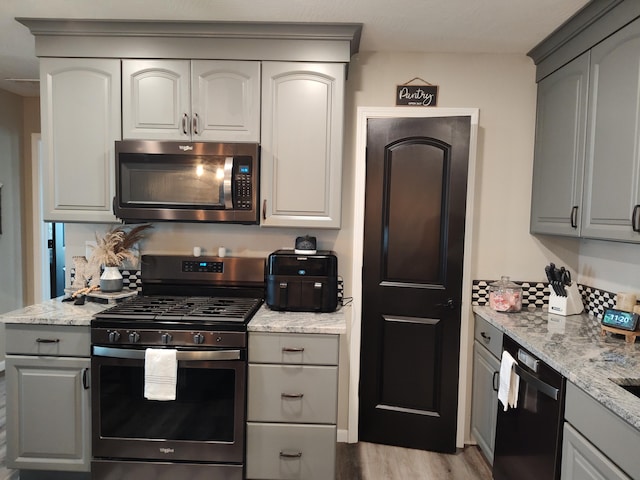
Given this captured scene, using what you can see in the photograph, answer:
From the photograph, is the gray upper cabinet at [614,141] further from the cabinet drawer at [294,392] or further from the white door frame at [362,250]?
the cabinet drawer at [294,392]

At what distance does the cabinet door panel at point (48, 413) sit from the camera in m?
1.99

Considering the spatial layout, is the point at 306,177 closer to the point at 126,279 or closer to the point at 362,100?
the point at 362,100

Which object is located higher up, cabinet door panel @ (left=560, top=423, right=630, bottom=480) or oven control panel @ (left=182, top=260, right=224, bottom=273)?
oven control panel @ (left=182, top=260, right=224, bottom=273)

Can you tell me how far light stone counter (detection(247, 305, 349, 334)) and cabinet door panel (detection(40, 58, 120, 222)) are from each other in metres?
1.09

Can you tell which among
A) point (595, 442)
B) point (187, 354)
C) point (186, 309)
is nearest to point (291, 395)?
point (187, 354)

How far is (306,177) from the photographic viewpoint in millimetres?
2215

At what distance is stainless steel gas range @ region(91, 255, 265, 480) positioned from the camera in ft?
6.28

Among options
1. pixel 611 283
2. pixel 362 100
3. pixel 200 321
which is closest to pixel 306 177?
pixel 362 100

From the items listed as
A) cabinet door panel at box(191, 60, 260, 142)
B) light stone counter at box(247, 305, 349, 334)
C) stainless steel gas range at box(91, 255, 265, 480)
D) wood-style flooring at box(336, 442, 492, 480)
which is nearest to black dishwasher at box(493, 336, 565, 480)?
wood-style flooring at box(336, 442, 492, 480)

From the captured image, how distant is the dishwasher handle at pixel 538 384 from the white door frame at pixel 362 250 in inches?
27.1

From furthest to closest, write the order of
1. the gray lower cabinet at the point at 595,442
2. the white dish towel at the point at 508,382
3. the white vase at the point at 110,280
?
the white vase at the point at 110,280
the white dish towel at the point at 508,382
the gray lower cabinet at the point at 595,442

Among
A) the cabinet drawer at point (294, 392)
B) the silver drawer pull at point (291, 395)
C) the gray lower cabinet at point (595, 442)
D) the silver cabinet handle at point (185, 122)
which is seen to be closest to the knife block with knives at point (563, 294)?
the gray lower cabinet at point (595, 442)

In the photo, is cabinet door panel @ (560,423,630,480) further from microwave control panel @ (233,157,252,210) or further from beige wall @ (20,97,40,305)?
beige wall @ (20,97,40,305)

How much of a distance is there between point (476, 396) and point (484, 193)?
1.28 m
